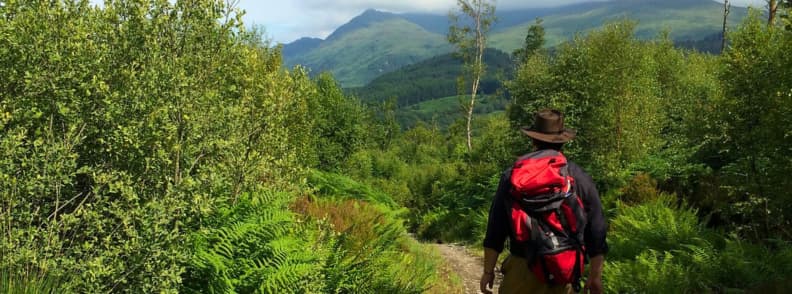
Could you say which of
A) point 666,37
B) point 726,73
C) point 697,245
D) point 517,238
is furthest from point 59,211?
point 666,37

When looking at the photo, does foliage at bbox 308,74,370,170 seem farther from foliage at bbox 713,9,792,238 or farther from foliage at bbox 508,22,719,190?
foliage at bbox 713,9,792,238

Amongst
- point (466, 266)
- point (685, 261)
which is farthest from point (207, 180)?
point (685, 261)

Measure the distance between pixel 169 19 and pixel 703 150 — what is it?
1441cm

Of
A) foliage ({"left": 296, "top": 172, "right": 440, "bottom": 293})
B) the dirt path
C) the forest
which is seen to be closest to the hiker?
the forest

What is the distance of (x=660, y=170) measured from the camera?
15703 millimetres

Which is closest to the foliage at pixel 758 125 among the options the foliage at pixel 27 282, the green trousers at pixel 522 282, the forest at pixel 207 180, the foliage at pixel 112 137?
the forest at pixel 207 180

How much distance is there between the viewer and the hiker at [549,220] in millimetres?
4379

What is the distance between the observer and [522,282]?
4.71 meters

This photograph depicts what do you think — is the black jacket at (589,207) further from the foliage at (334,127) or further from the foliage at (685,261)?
the foliage at (334,127)

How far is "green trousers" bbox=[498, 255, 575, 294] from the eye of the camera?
4.59 m

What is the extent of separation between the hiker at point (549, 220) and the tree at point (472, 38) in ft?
113

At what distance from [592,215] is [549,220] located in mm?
495

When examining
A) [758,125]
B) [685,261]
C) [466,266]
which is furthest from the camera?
[466,266]

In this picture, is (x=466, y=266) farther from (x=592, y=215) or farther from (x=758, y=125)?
(x=592, y=215)
